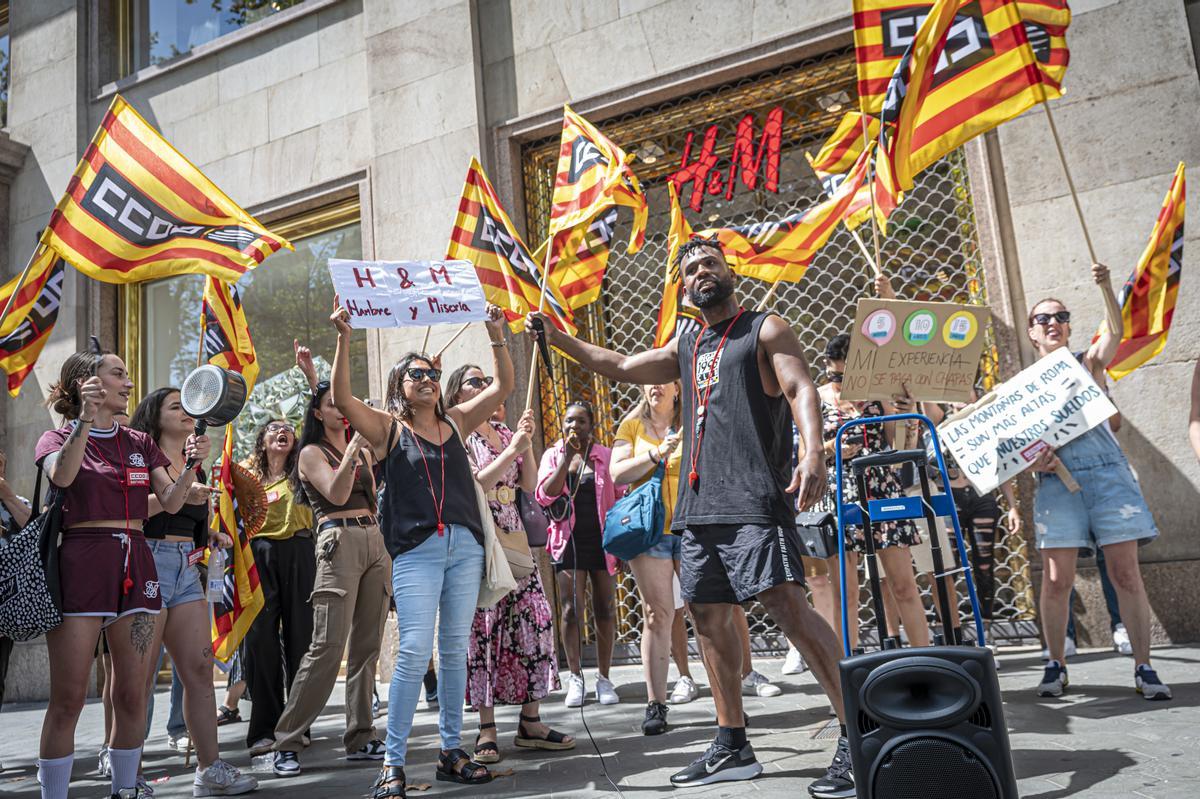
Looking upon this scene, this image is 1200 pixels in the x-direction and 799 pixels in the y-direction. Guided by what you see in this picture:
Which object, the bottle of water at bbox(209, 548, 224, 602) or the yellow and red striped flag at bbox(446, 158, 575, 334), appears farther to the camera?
the yellow and red striped flag at bbox(446, 158, 575, 334)

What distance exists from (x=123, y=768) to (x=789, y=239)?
16.6 ft

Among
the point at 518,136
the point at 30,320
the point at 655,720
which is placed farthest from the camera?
the point at 518,136

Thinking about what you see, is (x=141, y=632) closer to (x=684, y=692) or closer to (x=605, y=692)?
(x=605, y=692)

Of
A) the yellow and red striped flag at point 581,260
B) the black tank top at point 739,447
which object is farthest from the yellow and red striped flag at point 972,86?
the yellow and red striped flag at point 581,260

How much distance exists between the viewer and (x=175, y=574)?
4.63 m

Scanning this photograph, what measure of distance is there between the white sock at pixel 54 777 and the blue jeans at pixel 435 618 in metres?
1.32

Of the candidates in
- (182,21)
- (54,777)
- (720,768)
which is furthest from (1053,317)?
(182,21)

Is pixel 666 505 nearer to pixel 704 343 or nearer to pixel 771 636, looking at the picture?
pixel 704 343

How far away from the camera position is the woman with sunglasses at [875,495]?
521 centimetres

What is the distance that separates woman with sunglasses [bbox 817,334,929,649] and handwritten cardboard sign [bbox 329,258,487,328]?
2124 millimetres

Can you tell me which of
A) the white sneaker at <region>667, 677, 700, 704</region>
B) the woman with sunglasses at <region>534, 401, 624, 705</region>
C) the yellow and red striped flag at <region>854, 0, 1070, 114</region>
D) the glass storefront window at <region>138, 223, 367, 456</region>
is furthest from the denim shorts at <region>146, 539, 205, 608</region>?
the glass storefront window at <region>138, 223, 367, 456</region>

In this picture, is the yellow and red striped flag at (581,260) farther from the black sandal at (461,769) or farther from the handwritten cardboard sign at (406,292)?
the black sandal at (461,769)

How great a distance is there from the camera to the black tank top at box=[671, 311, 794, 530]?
3.88 meters

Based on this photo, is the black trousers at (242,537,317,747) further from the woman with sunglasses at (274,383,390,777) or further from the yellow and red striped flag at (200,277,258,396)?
the yellow and red striped flag at (200,277,258,396)
